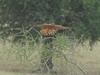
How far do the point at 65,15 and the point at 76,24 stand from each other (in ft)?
2.55

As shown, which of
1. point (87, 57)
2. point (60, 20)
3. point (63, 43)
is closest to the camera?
point (63, 43)

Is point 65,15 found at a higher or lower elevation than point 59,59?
higher

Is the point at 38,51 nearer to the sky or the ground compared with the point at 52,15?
nearer to the ground

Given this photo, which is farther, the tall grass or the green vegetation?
the green vegetation

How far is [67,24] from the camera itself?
73.0 ft

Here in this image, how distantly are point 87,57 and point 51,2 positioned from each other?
8318mm

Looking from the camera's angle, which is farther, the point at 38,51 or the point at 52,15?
the point at 52,15

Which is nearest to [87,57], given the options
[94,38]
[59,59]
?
[94,38]

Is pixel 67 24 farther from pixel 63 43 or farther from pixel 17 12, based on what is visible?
pixel 63 43

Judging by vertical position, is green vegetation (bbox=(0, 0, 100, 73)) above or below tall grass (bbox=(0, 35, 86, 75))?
above

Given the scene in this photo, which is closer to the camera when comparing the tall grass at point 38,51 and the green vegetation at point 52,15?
the tall grass at point 38,51

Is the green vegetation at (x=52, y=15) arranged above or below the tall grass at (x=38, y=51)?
above

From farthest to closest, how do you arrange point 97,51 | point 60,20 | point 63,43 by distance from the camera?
point 97,51, point 60,20, point 63,43

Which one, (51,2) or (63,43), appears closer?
(63,43)
